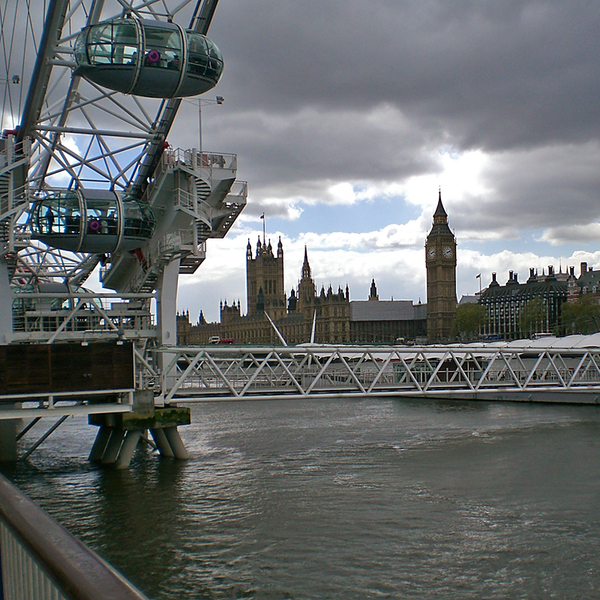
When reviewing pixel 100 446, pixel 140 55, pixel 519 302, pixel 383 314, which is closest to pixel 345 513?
pixel 140 55

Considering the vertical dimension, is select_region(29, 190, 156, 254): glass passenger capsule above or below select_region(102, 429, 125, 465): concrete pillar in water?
above

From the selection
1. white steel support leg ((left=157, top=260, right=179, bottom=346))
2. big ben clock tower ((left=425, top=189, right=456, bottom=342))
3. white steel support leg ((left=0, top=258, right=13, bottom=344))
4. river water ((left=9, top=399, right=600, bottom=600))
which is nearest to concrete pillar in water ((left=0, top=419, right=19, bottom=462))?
river water ((left=9, top=399, right=600, bottom=600))

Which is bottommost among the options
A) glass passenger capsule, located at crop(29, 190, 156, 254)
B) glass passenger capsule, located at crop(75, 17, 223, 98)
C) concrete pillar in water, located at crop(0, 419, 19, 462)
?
concrete pillar in water, located at crop(0, 419, 19, 462)

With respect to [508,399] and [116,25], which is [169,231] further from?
[508,399]

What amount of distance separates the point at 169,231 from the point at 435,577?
1835cm

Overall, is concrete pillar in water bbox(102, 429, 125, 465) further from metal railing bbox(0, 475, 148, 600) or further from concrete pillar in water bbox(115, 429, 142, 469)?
metal railing bbox(0, 475, 148, 600)

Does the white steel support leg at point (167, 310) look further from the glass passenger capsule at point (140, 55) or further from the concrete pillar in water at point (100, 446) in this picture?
the glass passenger capsule at point (140, 55)

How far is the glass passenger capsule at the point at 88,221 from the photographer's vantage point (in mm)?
24422

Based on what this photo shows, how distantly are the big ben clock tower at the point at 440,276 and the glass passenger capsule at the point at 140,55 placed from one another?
514ft

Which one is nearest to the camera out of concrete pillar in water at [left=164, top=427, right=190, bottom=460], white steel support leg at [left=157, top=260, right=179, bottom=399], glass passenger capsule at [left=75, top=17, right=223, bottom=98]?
glass passenger capsule at [left=75, top=17, right=223, bottom=98]

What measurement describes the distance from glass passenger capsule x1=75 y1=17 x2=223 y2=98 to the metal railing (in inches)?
613

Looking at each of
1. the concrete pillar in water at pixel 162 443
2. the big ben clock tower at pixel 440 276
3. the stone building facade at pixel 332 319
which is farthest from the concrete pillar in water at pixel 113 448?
the big ben clock tower at pixel 440 276

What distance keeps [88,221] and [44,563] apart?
23.5 metres

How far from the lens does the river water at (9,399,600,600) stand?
13750mm
